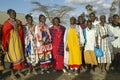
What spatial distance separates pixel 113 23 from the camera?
10375 mm

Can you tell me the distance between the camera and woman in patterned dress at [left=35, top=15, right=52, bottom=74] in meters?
10.1

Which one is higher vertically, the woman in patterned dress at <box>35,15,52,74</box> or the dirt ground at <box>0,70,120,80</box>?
the woman in patterned dress at <box>35,15,52,74</box>

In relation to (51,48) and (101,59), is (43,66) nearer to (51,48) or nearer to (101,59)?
(51,48)

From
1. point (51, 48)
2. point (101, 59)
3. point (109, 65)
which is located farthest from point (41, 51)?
point (109, 65)

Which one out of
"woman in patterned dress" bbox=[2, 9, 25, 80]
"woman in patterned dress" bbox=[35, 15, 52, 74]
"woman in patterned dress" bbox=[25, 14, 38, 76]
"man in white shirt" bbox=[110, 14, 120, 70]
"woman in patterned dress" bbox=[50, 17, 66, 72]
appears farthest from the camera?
"woman in patterned dress" bbox=[50, 17, 66, 72]

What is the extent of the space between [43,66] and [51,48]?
0.67 meters

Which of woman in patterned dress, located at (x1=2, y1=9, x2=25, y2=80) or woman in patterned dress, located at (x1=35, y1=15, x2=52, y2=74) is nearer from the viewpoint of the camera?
woman in patterned dress, located at (x1=2, y1=9, x2=25, y2=80)

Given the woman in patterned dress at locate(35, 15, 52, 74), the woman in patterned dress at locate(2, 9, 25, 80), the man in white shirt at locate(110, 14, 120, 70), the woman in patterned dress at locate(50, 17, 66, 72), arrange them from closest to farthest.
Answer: the woman in patterned dress at locate(2, 9, 25, 80) < the woman in patterned dress at locate(35, 15, 52, 74) < the man in white shirt at locate(110, 14, 120, 70) < the woman in patterned dress at locate(50, 17, 66, 72)

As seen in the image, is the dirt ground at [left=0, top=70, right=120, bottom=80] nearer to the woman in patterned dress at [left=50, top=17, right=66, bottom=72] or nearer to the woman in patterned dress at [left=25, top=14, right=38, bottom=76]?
the woman in patterned dress at [left=50, top=17, right=66, bottom=72]

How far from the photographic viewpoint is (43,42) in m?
10.1

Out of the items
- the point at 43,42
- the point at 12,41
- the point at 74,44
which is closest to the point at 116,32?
the point at 74,44

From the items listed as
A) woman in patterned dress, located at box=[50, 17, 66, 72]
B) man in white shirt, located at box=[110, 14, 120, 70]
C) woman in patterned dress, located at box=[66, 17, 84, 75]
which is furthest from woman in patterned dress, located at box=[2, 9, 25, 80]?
man in white shirt, located at box=[110, 14, 120, 70]

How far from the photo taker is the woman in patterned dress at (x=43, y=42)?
10086 millimetres

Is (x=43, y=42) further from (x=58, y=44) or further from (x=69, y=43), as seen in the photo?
(x=69, y=43)
